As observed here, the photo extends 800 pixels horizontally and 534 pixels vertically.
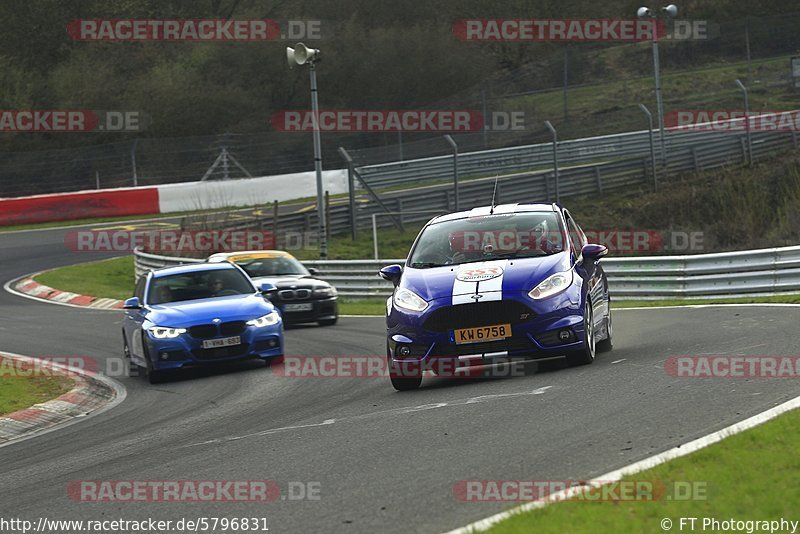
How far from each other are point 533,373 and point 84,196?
33.6 metres

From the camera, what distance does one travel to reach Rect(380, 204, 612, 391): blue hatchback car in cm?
1127

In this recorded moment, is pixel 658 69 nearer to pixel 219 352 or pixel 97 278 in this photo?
Answer: pixel 97 278

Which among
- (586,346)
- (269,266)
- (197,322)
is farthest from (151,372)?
(269,266)

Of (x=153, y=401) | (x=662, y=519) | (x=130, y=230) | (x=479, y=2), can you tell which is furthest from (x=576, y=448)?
(x=479, y=2)

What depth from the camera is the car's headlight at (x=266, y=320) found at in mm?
14992

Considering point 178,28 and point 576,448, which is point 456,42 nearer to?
point 178,28

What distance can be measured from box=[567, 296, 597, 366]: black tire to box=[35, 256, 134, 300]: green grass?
18.8 metres

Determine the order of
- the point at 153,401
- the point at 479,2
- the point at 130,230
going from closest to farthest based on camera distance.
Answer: the point at 153,401
the point at 130,230
the point at 479,2

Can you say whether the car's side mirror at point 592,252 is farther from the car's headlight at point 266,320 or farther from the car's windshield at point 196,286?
the car's windshield at point 196,286

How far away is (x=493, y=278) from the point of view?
452 inches

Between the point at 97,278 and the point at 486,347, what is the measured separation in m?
24.1

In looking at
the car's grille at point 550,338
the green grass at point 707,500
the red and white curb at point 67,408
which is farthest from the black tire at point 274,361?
the green grass at point 707,500

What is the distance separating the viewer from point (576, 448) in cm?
754

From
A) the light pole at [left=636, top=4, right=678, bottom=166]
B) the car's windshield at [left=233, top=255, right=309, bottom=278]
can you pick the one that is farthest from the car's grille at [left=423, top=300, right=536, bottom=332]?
the light pole at [left=636, top=4, right=678, bottom=166]
